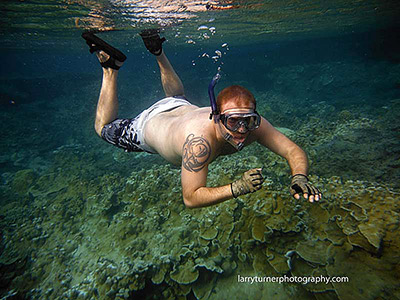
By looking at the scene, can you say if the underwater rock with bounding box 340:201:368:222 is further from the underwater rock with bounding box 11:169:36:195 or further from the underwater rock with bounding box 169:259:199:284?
the underwater rock with bounding box 11:169:36:195

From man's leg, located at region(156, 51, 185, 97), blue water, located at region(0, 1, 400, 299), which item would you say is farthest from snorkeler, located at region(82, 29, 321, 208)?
blue water, located at region(0, 1, 400, 299)

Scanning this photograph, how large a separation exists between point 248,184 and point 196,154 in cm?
78

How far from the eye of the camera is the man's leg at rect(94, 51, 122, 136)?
4727 mm

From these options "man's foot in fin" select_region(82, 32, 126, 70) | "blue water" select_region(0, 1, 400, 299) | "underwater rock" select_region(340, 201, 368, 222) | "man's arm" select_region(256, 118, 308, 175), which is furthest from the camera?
"blue water" select_region(0, 1, 400, 299)

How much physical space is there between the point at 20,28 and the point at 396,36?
33.1m

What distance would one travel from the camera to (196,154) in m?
2.67

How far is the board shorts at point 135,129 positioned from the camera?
4.32m

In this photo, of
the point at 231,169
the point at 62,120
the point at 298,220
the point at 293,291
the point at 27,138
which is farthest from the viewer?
the point at 62,120

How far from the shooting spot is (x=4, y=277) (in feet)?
16.9

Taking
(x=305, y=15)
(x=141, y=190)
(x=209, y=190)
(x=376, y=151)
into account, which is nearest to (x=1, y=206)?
(x=141, y=190)

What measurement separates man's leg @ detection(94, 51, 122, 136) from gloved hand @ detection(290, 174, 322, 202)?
433 cm

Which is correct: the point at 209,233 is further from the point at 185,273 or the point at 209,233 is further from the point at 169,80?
the point at 169,80

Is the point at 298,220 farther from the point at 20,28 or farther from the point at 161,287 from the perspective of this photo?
the point at 20,28

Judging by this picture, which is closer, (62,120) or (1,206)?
(1,206)
